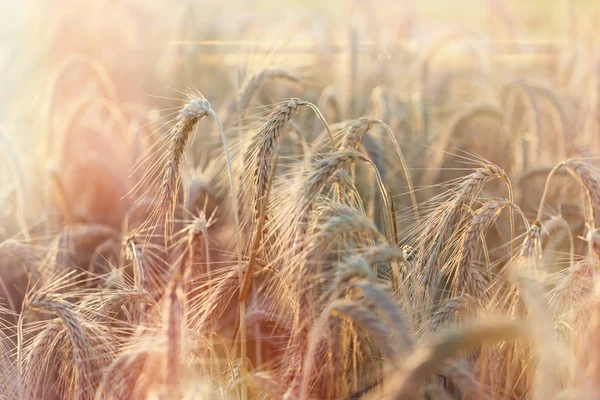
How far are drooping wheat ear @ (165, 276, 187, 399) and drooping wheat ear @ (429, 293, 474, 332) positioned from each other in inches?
28.6

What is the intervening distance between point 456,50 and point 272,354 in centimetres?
561

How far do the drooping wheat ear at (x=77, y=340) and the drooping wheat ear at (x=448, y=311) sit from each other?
37.4 inches

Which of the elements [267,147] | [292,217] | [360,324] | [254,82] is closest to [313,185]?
[292,217]

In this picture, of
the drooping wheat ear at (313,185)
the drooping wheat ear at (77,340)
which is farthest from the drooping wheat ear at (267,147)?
the drooping wheat ear at (77,340)

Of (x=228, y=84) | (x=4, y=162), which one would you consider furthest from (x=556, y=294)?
(x=228, y=84)

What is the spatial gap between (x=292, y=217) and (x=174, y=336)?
0.48 metres

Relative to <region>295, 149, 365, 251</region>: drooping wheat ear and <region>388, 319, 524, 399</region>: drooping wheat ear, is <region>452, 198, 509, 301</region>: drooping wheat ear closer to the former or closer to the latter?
<region>295, 149, 365, 251</region>: drooping wheat ear

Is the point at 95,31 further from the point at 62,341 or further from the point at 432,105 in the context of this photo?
the point at 62,341

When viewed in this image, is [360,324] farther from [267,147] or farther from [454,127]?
[454,127]

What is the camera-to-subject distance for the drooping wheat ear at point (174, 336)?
126 cm

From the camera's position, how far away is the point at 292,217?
5.32 feet

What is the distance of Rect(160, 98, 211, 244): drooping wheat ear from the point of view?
1663 mm

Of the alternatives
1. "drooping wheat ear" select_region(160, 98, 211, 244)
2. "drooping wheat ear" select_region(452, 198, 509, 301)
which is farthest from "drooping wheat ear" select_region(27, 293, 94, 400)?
"drooping wheat ear" select_region(452, 198, 509, 301)

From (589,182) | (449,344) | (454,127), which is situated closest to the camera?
(449,344)
